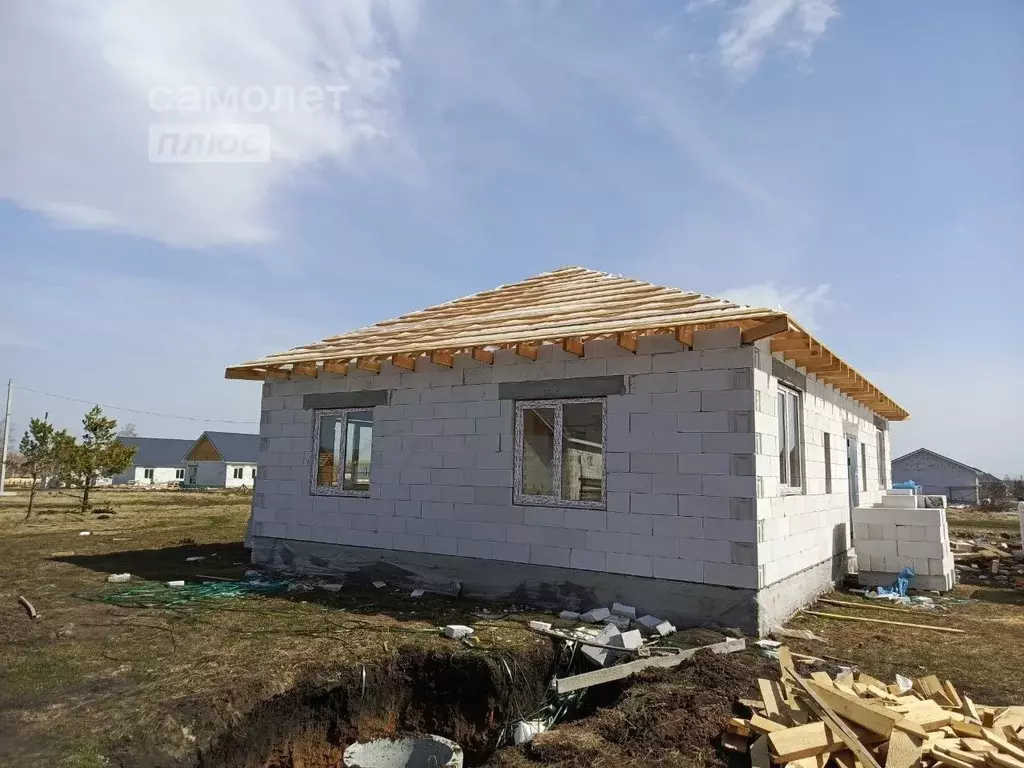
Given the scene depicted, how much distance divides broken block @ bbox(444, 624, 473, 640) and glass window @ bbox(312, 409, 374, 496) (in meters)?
4.07

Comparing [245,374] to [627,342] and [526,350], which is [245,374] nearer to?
[526,350]

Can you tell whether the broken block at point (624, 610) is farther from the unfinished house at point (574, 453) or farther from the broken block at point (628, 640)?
the broken block at point (628, 640)

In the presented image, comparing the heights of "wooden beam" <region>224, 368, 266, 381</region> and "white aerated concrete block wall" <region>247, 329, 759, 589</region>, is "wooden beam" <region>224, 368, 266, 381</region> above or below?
above

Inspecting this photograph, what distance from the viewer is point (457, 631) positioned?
6902 mm

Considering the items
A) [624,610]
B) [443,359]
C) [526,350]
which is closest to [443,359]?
[443,359]

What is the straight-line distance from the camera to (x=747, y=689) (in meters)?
5.31

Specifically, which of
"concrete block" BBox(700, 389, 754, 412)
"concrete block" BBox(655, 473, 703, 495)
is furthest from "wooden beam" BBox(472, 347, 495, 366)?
"concrete block" BBox(700, 389, 754, 412)

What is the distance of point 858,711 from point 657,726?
137 centimetres

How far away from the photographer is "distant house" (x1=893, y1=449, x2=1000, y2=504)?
1908 inches

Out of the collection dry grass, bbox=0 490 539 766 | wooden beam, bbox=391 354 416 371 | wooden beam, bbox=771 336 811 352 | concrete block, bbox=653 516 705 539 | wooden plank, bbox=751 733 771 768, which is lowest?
dry grass, bbox=0 490 539 766

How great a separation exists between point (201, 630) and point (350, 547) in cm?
333

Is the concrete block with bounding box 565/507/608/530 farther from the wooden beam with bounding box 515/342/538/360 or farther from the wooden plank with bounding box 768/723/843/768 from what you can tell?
the wooden plank with bounding box 768/723/843/768

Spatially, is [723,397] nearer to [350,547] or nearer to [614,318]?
[614,318]

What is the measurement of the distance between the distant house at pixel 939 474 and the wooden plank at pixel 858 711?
5267cm
